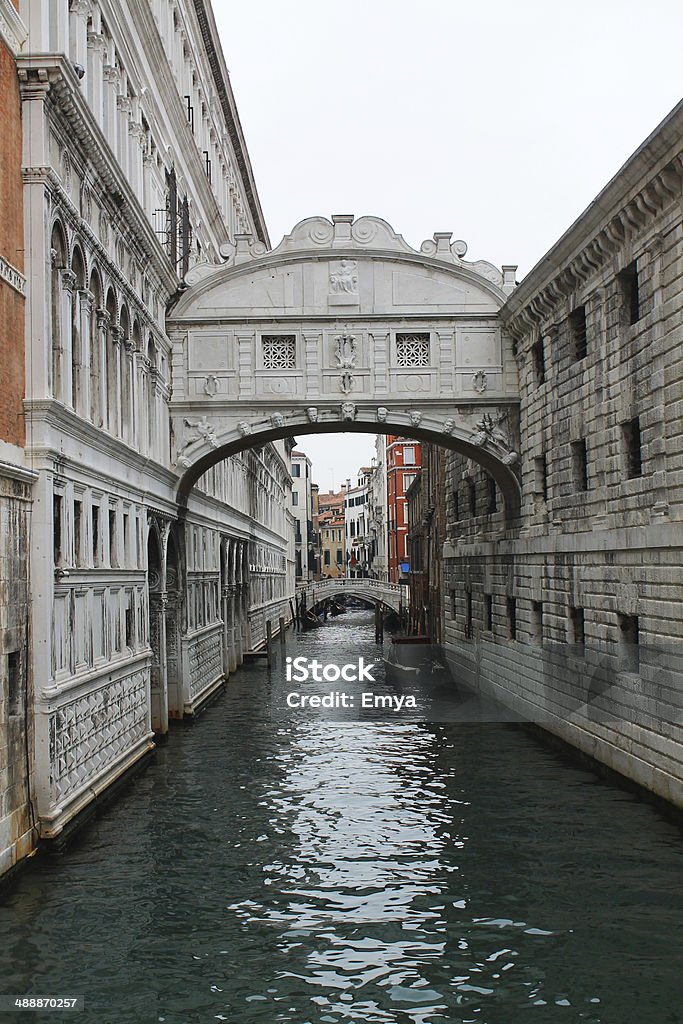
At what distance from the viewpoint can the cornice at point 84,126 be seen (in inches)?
462

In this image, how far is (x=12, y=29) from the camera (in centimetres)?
1142

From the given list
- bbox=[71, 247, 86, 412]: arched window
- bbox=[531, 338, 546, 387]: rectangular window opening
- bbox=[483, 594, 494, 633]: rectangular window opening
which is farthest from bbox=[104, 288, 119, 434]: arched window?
bbox=[483, 594, 494, 633]: rectangular window opening

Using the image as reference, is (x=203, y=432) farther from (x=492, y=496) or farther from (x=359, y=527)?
(x=359, y=527)

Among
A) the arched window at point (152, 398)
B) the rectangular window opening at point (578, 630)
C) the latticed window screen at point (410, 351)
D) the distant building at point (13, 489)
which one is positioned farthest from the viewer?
the latticed window screen at point (410, 351)

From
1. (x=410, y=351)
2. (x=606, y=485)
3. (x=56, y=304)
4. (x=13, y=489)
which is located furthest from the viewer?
(x=410, y=351)

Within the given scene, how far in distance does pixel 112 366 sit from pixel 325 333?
5859 mm

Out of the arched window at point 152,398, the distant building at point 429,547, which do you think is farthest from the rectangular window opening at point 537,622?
the distant building at point 429,547

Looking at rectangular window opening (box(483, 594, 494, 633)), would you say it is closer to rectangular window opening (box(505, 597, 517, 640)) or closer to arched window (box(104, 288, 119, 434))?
rectangular window opening (box(505, 597, 517, 640))

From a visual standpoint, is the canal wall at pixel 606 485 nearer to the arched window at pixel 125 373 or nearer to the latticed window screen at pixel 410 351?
the latticed window screen at pixel 410 351

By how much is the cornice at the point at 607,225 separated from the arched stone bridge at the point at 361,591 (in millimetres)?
37464

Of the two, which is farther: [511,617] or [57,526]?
[511,617]

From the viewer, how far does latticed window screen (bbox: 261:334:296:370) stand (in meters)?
21.4

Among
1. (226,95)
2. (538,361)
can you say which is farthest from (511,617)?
(226,95)

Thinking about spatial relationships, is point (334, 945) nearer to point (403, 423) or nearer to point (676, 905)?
point (676, 905)
